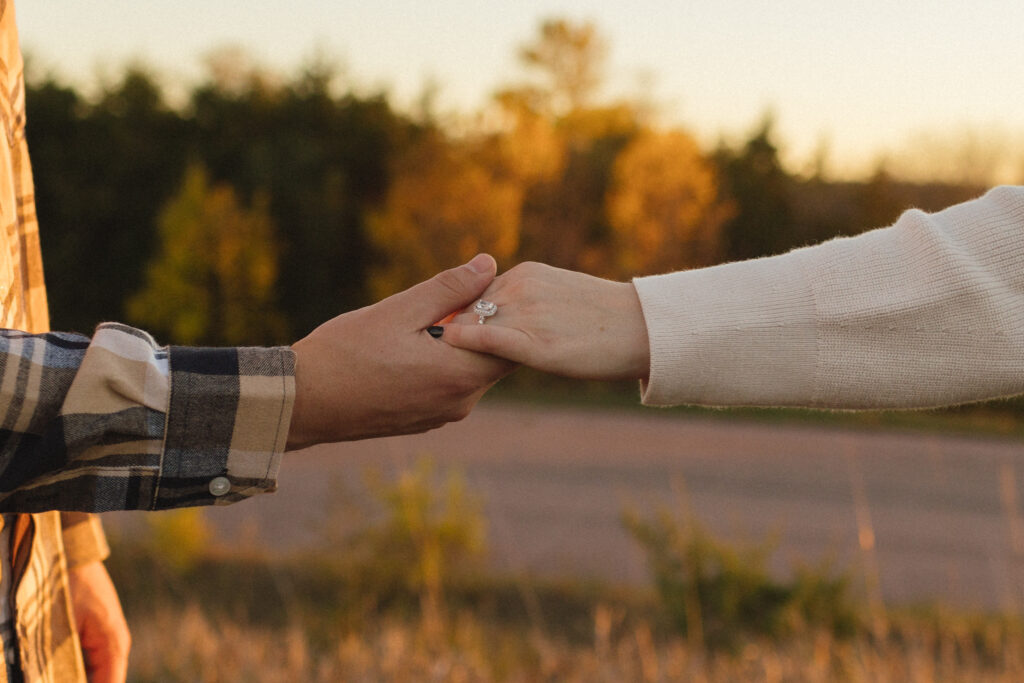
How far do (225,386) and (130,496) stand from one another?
161 mm

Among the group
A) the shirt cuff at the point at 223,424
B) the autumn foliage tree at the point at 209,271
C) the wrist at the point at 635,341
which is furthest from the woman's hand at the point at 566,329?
the autumn foliage tree at the point at 209,271

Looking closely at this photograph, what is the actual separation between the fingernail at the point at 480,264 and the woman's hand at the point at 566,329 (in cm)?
6

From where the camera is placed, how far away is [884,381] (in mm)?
1336

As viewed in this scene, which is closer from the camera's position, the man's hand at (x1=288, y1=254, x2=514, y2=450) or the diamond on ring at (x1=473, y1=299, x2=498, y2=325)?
the man's hand at (x1=288, y1=254, x2=514, y2=450)

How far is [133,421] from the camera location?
1016 millimetres

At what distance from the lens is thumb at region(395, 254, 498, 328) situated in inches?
53.3

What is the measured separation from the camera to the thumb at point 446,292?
1.35 metres

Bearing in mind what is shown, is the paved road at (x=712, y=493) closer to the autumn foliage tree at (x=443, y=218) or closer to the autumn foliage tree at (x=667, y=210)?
the autumn foliage tree at (x=443, y=218)

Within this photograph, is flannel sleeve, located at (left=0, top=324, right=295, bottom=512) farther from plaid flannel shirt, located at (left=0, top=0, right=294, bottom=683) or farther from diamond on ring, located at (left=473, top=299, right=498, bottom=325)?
diamond on ring, located at (left=473, top=299, right=498, bottom=325)

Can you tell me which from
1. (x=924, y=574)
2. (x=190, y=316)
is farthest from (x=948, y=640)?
(x=190, y=316)

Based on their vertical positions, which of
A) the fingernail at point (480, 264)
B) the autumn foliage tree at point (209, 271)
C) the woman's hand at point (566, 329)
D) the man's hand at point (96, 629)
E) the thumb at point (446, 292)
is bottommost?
the man's hand at point (96, 629)

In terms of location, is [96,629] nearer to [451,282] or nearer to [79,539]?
[79,539]

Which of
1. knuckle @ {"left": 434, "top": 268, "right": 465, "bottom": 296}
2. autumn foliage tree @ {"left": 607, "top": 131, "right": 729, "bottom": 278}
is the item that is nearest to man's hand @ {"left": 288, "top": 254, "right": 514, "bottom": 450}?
knuckle @ {"left": 434, "top": 268, "right": 465, "bottom": 296}

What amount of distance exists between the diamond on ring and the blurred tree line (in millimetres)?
13407
